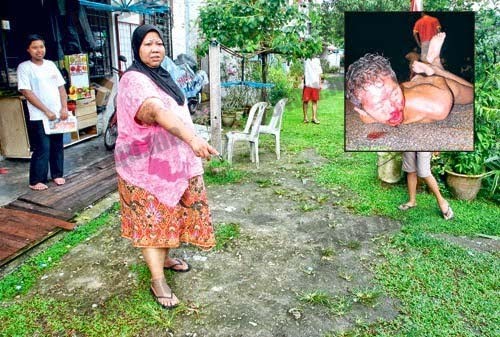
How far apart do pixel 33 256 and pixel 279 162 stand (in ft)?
12.2

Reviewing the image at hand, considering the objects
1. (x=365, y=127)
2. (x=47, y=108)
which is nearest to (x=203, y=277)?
(x=365, y=127)

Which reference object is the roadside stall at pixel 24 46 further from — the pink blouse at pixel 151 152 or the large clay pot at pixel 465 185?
the large clay pot at pixel 465 185

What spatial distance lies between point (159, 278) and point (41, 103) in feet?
8.79

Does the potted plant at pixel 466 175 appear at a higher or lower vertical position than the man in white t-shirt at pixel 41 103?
lower

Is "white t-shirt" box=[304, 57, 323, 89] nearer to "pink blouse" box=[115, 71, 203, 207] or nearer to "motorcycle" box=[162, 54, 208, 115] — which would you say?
"motorcycle" box=[162, 54, 208, 115]

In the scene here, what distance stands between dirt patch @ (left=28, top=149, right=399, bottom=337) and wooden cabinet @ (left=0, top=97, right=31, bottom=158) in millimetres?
2436

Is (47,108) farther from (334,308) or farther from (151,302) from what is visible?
Result: (334,308)

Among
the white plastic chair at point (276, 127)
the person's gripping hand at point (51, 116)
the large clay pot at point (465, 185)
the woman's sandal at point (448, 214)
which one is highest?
the person's gripping hand at point (51, 116)

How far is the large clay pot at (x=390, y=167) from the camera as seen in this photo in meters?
5.03

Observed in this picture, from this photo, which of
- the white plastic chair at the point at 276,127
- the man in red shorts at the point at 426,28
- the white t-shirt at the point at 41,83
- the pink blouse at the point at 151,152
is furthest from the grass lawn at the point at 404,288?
the white plastic chair at the point at 276,127

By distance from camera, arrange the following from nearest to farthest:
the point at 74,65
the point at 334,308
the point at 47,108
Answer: the point at 334,308 < the point at 47,108 < the point at 74,65

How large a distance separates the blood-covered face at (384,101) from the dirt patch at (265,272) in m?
1.12

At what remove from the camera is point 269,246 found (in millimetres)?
3705

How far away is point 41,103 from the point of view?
176 inches
